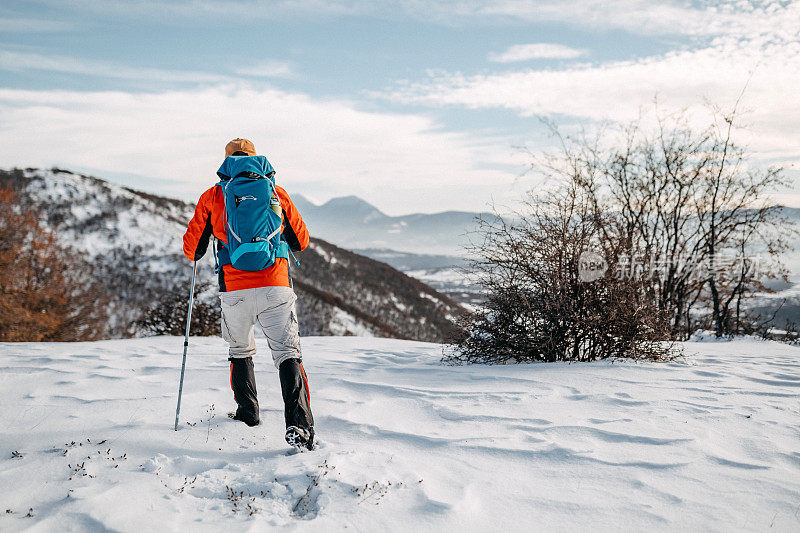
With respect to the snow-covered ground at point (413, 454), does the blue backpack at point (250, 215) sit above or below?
above

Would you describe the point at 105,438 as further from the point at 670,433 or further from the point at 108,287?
the point at 108,287

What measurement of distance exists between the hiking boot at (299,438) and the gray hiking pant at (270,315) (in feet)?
1.49

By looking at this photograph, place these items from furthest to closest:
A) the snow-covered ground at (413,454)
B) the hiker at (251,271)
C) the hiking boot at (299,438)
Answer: the hiker at (251,271), the hiking boot at (299,438), the snow-covered ground at (413,454)

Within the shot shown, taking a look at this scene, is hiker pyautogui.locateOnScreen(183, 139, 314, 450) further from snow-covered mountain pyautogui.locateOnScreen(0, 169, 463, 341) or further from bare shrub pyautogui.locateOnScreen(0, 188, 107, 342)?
snow-covered mountain pyautogui.locateOnScreen(0, 169, 463, 341)

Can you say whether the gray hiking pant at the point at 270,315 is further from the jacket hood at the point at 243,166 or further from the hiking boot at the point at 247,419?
the jacket hood at the point at 243,166

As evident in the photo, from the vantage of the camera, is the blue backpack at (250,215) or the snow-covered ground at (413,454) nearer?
the snow-covered ground at (413,454)

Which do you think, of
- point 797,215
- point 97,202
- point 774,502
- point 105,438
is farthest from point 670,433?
point 97,202

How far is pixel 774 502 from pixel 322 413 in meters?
2.78

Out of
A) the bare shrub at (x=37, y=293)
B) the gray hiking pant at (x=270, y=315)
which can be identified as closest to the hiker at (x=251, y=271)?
the gray hiking pant at (x=270, y=315)

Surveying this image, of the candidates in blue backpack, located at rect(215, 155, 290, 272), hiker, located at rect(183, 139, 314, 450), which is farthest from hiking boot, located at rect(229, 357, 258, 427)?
blue backpack, located at rect(215, 155, 290, 272)

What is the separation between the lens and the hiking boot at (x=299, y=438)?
2.86 meters

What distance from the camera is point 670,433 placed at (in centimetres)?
317

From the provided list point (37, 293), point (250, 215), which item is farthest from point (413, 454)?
point (37, 293)

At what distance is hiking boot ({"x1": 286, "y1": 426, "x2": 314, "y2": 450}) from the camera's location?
2863 mm
